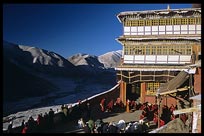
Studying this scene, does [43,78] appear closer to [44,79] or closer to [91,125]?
[44,79]

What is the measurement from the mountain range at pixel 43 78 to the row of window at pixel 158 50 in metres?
20.2

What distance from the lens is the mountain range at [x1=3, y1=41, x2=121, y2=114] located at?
53.8 meters

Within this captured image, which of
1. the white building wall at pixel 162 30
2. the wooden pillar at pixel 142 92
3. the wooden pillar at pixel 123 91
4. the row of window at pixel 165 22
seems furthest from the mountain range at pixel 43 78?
the row of window at pixel 165 22

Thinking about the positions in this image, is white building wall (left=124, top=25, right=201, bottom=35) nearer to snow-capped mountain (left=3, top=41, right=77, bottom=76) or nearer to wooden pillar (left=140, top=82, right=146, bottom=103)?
wooden pillar (left=140, top=82, right=146, bottom=103)

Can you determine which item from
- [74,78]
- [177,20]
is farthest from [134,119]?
[74,78]

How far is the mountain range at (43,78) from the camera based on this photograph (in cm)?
5375

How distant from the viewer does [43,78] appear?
235ft

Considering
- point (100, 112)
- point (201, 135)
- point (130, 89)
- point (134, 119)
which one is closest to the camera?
point (201, 135)

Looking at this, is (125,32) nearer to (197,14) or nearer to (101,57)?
(197,14)

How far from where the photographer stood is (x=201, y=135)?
1419 cm

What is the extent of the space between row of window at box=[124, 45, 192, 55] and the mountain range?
20.2 m

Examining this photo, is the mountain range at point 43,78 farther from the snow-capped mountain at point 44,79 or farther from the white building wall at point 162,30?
the white building wall at point 162,30

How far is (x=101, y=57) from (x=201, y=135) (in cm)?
12036

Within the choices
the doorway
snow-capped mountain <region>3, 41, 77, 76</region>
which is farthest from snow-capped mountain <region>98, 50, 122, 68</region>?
the doorway
